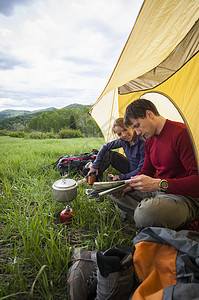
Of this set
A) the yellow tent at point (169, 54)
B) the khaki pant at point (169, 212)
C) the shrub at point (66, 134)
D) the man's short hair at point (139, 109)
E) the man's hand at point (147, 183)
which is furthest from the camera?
the shrub at point (66, 134)

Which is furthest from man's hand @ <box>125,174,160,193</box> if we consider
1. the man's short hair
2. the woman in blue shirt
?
the woman in blue shirt

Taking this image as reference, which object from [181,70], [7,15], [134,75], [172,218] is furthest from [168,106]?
[7,15]

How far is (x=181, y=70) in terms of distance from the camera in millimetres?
1696

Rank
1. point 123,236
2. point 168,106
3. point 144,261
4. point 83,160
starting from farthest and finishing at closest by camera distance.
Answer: point 83,160, point 168,106, point 123,236, point 144,261

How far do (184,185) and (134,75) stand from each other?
109cm

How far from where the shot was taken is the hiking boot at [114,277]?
2.48ft

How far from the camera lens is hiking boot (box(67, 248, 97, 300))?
0.83 m

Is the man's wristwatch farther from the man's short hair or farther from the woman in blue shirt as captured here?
the woman in blue shirt

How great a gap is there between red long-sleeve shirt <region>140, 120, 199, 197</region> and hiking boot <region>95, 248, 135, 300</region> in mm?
660

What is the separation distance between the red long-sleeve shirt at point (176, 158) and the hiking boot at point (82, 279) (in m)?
0.77

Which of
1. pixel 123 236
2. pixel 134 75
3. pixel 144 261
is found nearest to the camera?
pixel 144 261

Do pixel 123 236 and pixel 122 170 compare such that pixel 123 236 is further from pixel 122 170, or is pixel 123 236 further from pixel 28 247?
pixel 122 170

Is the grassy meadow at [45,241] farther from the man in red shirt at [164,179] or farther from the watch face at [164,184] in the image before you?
the watch face at [164,184]

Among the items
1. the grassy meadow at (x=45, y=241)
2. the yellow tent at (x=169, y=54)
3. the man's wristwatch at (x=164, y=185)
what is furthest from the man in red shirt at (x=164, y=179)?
the grassy meadow at (x=45, y=241)
